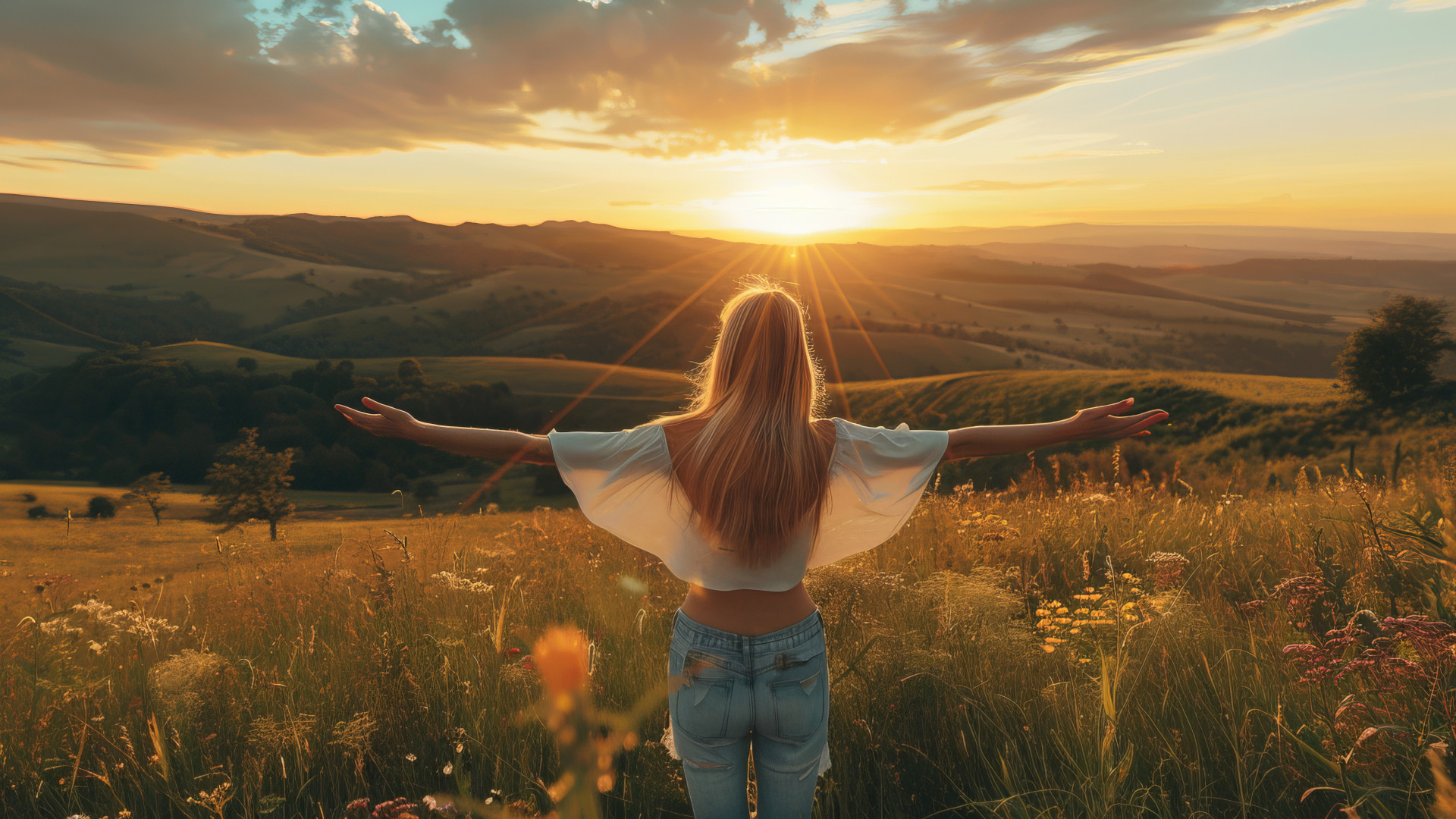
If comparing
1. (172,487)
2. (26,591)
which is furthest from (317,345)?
(26,591)

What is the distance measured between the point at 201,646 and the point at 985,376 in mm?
74270

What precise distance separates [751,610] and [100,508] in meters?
76.6

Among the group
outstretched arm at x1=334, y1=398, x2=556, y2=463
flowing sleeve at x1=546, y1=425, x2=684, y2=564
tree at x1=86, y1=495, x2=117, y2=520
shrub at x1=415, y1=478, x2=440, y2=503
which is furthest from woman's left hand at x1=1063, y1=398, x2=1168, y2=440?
shrub at x1=415, y1=478, x2=440, y2=503

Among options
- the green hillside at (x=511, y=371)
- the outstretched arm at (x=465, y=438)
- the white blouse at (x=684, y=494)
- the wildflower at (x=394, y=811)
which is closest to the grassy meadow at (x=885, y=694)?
the wildflower at (x=394, y=811)

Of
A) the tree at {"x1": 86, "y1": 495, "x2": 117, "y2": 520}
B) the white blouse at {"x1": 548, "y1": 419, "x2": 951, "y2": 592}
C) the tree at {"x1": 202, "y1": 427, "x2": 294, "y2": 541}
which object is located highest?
the white blouse at {"x1": 548, "y1": 419, "x2": 951, "y2": 592}

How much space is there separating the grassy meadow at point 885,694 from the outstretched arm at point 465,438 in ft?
4.13

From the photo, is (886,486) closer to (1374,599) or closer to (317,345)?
(1374,599)

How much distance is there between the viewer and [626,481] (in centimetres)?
269

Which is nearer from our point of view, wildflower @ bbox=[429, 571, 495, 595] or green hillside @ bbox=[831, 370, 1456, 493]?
wildflower @ bbox=[429, 571, 495, 595]

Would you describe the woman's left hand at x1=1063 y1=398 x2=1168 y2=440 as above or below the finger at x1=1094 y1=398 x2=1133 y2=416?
below

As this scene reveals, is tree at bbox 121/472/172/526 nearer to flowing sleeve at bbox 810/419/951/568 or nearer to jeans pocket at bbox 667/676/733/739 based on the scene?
jeans pocket at bbox 667/676/733/739

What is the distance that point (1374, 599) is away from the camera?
3770 millimetres

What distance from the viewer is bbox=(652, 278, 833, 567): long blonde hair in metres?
2.48

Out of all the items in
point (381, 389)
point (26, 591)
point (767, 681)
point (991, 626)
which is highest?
point (767, 681)
